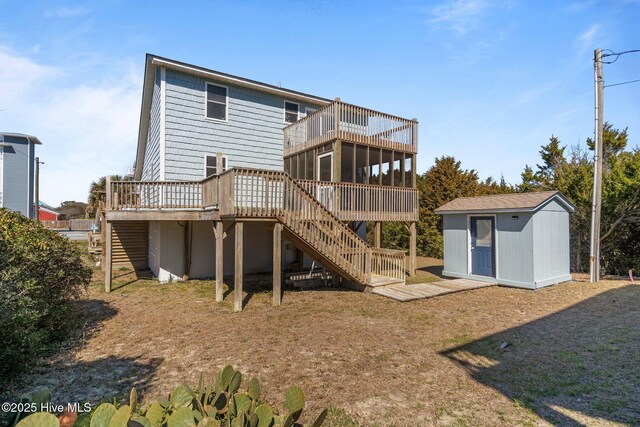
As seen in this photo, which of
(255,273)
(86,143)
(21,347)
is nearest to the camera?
(21,347)

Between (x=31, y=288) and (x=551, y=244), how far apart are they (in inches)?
542

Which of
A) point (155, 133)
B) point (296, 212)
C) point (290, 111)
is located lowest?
Result: point (296, 212)

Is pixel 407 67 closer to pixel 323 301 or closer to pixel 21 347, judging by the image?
pixel 323 301

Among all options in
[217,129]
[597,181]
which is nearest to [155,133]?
[217,129]

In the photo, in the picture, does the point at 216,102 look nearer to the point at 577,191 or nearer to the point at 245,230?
the point at 245,230

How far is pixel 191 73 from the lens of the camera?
40.2ft

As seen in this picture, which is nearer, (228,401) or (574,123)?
(228,401)

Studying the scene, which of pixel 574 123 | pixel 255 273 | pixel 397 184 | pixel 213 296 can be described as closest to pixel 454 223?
pixel 397 184

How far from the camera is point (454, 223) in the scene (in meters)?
12.7

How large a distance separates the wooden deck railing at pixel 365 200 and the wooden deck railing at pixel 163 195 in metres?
3.33

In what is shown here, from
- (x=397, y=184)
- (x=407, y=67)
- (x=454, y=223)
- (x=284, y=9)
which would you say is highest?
(x=284, y=9)

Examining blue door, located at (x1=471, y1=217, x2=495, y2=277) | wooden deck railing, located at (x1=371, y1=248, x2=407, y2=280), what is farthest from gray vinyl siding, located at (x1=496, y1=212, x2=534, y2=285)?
wooden deck railing, located at (x1=371, y1=248, x2=407, y2=280)

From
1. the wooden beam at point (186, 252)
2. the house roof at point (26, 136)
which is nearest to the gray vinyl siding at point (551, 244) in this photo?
the wooden beam at point (186, 252)

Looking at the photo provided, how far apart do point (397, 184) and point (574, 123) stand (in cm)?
1211
